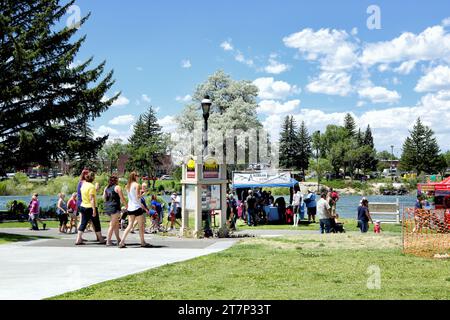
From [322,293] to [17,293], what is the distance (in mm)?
4412

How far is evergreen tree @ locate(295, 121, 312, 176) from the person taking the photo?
133925mm

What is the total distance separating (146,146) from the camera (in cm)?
11588

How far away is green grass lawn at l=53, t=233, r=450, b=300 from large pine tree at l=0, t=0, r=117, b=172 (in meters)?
23.6

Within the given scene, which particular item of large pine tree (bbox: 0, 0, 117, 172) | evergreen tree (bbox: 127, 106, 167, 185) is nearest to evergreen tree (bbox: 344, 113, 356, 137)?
evergreen tree (bbox: 127, 106, 167, 185)

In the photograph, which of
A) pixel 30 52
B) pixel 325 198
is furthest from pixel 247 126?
pixel 325 198

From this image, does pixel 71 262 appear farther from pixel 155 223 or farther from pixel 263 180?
pixel 263 180

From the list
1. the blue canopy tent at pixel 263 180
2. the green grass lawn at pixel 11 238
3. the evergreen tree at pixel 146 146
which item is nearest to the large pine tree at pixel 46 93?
the blue canopy tent at pixel 263 180

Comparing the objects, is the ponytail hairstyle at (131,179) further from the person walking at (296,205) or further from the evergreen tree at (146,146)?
the evergreen tree at (146,146)

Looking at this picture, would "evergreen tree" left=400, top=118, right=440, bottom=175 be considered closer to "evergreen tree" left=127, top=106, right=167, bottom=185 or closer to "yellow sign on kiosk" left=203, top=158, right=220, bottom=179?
"evergreen tree" left=127, top=106, right=167, bottom=185

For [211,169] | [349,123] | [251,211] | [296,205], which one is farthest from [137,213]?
[349,123]

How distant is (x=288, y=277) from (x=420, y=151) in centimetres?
12664

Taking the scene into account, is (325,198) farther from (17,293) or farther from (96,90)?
(96,90)
